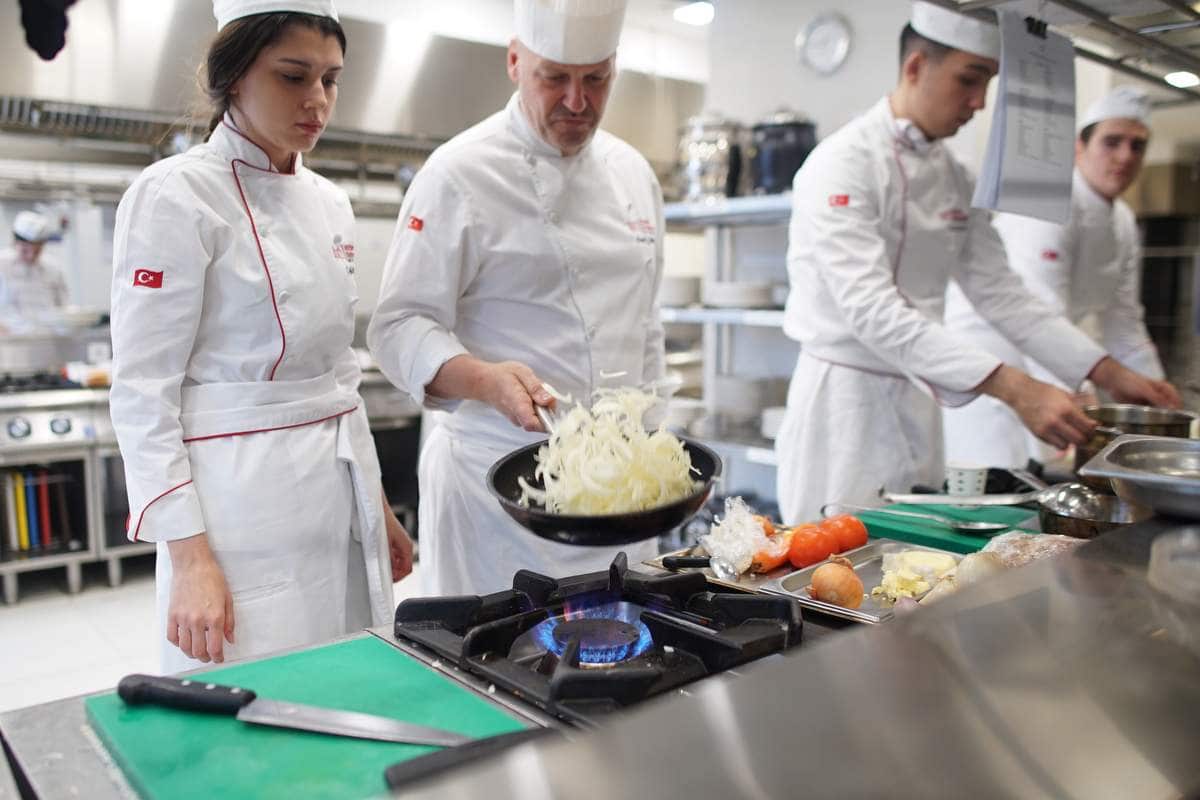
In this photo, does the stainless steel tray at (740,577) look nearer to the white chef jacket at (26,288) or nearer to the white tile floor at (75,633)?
the white tile floor at (75,633)

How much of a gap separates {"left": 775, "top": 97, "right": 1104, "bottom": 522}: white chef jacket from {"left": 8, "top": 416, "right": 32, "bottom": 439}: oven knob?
3.45 metres

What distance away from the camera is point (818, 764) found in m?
0.59

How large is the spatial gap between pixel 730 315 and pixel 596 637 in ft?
8.51

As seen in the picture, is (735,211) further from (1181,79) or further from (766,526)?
(766,526)

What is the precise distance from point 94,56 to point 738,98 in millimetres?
3130

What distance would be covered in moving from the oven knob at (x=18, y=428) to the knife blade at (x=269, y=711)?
3936mm

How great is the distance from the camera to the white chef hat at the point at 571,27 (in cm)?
163

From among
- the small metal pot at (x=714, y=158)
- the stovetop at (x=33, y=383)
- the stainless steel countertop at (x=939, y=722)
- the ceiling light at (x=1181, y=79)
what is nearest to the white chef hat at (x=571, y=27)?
the stainless steel countertop at (x=939, y=722)

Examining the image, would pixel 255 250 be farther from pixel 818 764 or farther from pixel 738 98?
pixel 738 98

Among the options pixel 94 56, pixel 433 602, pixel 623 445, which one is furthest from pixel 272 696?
pixel 94 56

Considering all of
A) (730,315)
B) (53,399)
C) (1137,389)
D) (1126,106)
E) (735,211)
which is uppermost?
(1126,106)

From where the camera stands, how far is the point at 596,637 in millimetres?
1029

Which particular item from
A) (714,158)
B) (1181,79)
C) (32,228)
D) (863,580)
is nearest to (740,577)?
(863,580)

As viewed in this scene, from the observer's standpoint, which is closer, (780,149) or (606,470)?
(606,470)
